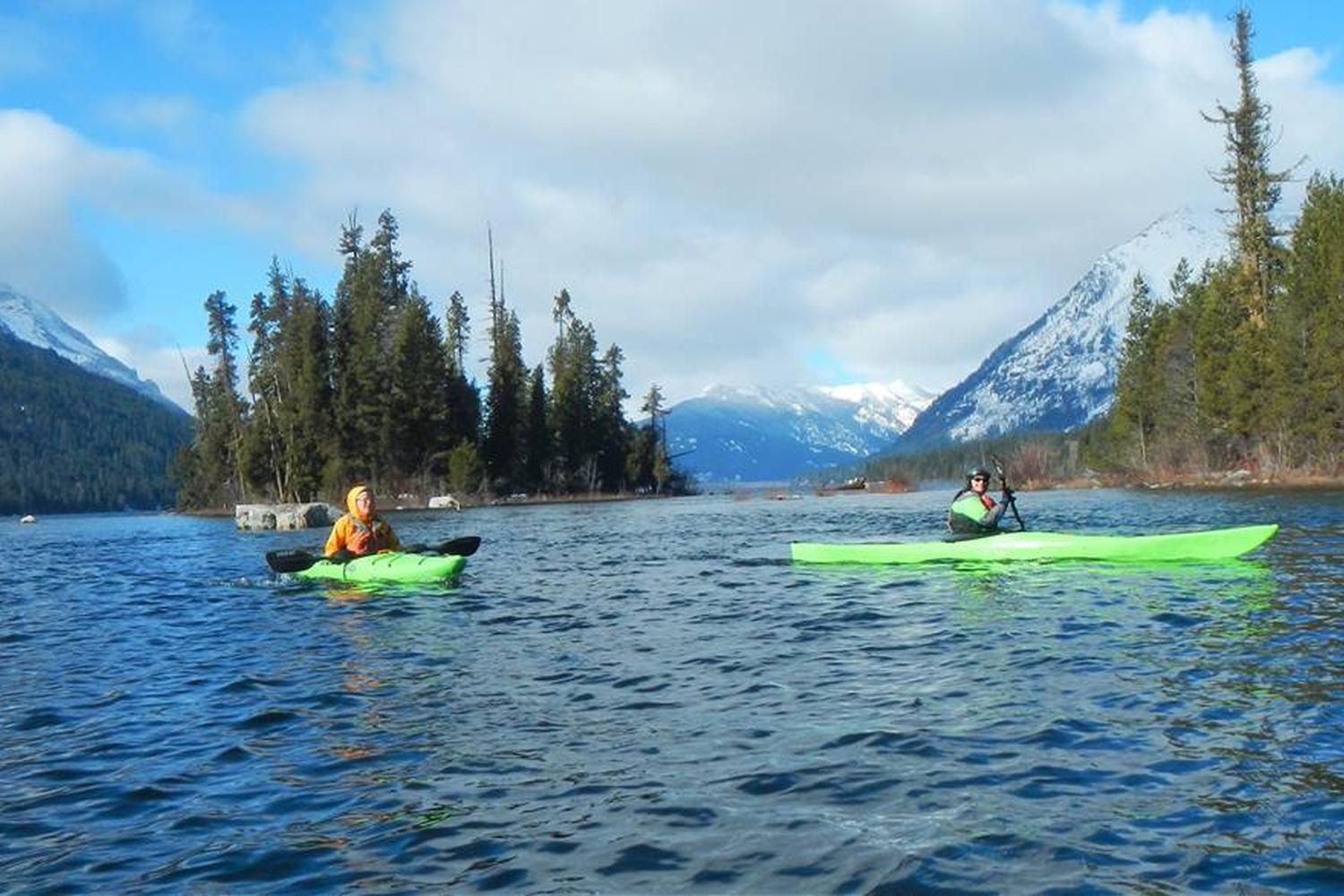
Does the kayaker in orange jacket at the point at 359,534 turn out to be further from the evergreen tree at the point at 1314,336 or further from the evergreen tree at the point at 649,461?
the evergreen tree at the point at 649,461

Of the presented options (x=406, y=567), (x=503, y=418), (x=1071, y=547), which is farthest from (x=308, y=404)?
(x=1071, y=547)

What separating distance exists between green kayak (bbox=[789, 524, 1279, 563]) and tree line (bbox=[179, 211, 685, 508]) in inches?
2372

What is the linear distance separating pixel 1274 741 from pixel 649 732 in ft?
16.6

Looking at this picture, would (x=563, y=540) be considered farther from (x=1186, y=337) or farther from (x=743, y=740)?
(x=1186, y=337)

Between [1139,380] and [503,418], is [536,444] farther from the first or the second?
[1139,380]

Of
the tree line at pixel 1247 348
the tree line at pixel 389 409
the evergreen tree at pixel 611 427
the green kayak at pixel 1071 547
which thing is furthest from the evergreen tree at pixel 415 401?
the green kayak at pixel 1071 547

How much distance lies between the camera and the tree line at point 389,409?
8075 centimetres

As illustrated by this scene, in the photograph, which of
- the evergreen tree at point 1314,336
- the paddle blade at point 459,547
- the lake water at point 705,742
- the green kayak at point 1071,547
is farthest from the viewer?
the evergreen tree at point 1314,336

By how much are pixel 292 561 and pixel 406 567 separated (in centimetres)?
332

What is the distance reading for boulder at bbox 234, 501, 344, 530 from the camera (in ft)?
178

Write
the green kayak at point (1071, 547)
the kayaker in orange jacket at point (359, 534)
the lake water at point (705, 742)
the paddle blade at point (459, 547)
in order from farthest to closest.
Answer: the paddle blade at point (459, 547) → the kayaker in orange jacket at point (359, 534) → the green kayak at point (1071, 547) → the lake water at point (705, 742)

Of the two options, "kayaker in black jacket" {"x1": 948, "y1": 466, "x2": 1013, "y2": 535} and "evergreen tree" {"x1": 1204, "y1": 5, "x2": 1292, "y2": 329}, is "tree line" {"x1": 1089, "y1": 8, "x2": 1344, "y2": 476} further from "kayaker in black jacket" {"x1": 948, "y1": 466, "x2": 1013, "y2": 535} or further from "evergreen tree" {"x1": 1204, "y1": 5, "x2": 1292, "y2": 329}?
"kayaker in black jacket" {"x1": 948, "y1": 466, "x2": 1013, "y2": 535}

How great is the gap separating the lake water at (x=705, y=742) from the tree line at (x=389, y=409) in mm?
63086

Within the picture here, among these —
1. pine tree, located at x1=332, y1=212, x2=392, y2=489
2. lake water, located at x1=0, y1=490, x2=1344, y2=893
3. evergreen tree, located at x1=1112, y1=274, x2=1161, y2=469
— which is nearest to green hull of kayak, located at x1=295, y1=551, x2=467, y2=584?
lake water, located at x1=0, y1=490, x2=1344, y2=893
